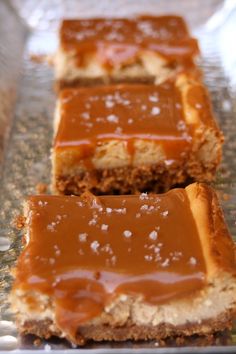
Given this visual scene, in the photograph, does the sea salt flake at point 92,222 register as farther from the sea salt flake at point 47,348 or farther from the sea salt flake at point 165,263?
the sea salt flake at point 47,348

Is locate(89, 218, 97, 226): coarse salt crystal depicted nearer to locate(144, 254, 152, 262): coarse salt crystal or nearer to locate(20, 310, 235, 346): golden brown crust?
locate(144, 254, 152, 262): coarse salt crystal

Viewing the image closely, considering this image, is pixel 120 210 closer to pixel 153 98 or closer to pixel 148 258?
pixel 148 258

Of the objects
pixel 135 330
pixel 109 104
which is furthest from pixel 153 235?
pixel 109 104

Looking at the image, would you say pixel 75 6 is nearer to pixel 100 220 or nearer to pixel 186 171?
pixel 186 171

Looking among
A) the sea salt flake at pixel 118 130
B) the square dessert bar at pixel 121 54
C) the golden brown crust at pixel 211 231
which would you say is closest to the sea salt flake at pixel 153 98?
the sea salt flake at pixel 118 130

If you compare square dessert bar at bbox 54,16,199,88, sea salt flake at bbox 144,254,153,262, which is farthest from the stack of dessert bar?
square dessert bar at bbox 54,16,199,88

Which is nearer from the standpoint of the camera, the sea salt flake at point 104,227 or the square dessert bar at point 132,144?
the sea salt flake at point 104,227

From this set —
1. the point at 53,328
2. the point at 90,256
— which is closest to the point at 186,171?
the point at 90,256
